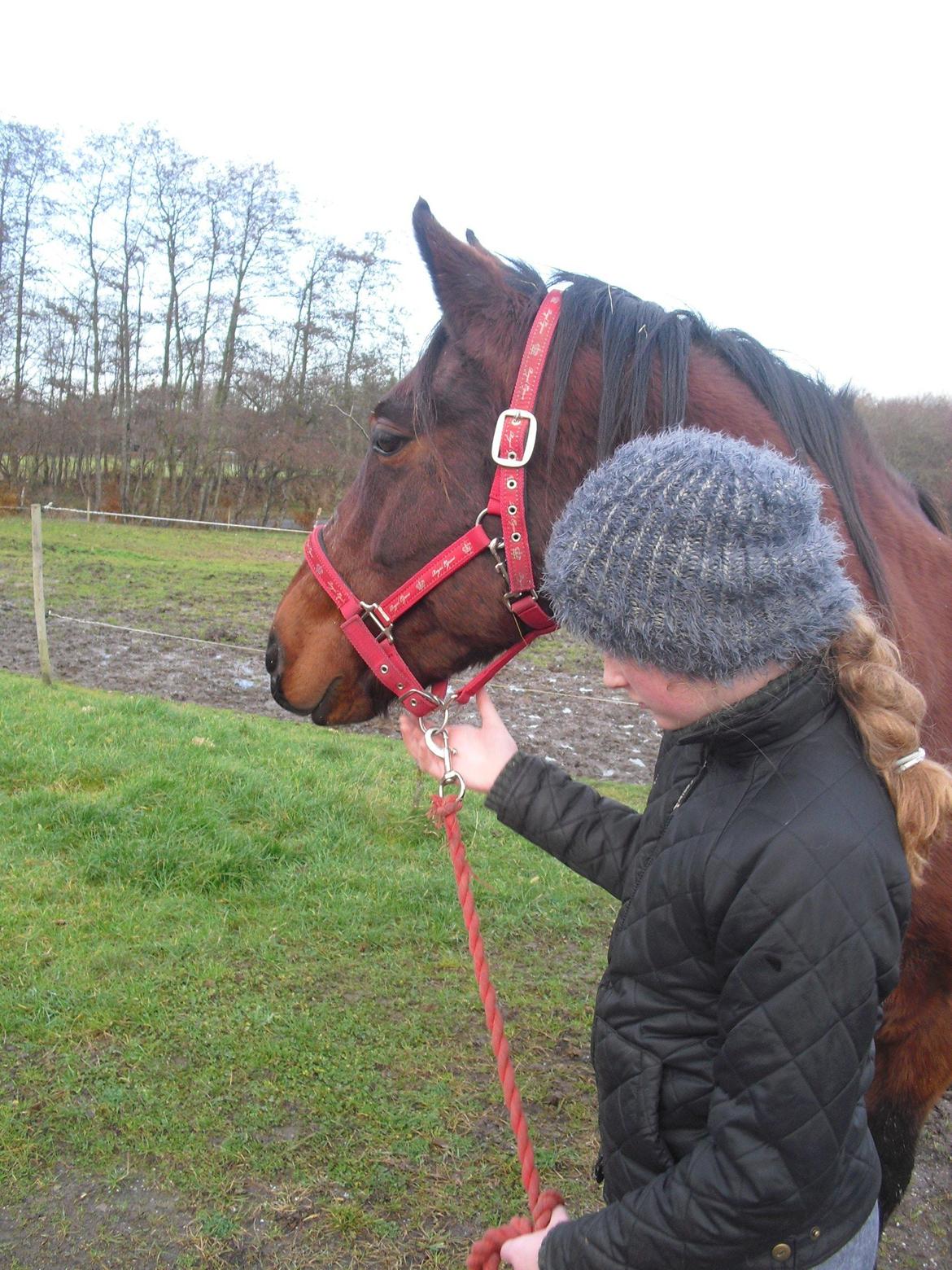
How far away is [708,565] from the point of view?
1.22m

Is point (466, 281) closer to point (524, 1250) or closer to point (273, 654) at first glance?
point (273, 654)

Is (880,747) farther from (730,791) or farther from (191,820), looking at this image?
(191,820)

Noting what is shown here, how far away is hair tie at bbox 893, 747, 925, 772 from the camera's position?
4.16ft

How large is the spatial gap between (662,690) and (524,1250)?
34.9 inches

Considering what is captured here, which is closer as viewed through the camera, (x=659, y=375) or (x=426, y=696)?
(x=659, y=375)

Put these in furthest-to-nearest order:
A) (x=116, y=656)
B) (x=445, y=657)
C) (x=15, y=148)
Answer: (x=15, y=148), (x=116, y=656), (x=445, y=657)

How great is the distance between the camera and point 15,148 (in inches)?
1036

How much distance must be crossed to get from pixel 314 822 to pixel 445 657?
→ 3097 mm

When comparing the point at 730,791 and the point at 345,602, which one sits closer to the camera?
the point at 730,791

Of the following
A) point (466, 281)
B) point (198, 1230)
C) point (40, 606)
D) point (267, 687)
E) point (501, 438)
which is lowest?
point (198, 1230)

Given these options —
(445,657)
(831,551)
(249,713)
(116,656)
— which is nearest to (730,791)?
(831,551)

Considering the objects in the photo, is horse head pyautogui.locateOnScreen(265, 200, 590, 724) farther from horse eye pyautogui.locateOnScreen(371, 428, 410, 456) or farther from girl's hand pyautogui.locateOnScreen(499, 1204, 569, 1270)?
girl's hand pyautogui.locateOnScreen(499, 1204, 569, 1270)

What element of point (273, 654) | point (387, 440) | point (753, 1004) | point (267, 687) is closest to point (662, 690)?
point (753, 1004)

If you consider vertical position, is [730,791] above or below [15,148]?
below
